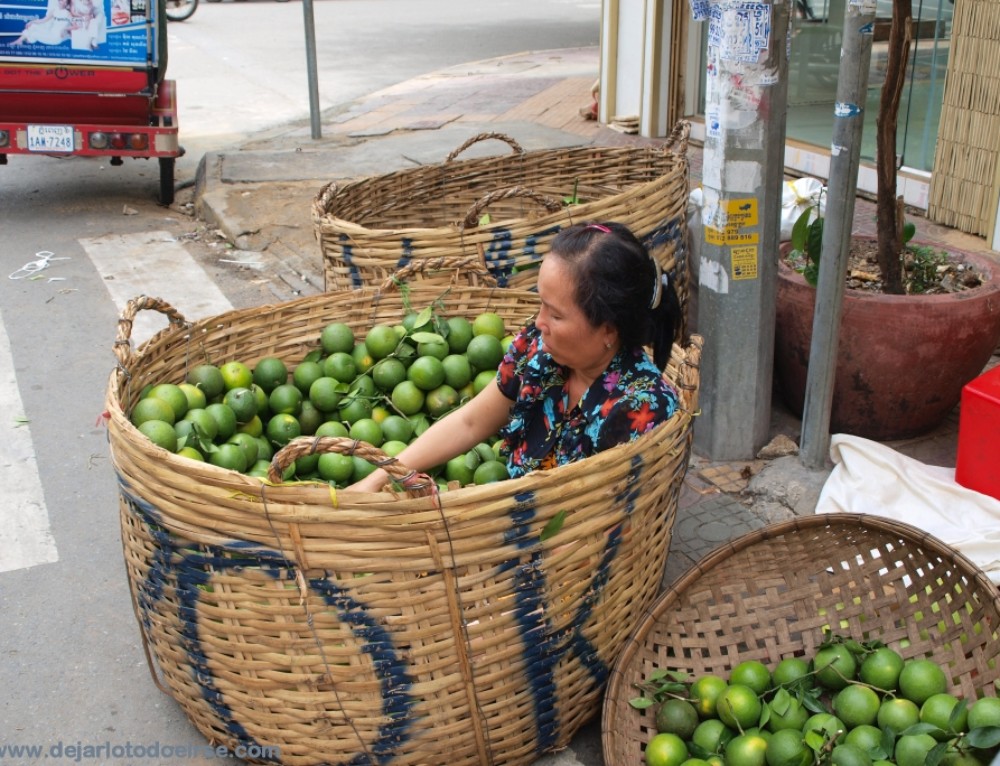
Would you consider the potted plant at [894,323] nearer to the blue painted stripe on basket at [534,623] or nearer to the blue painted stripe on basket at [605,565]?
the blue painted stripe on basket at [605,565]

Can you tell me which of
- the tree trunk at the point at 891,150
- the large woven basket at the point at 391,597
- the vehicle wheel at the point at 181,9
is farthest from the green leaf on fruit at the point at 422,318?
the vehicle wheel at the point at 181,9

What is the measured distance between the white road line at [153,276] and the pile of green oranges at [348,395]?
2168 millimetres

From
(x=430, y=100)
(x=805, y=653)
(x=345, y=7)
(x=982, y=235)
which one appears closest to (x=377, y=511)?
(x=805, y=653)

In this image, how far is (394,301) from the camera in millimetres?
3357

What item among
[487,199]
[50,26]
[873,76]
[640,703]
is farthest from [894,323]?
[50,26]

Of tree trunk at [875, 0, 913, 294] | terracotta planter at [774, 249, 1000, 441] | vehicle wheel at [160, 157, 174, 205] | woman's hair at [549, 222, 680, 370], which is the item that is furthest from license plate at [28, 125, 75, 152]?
woman's hair at [549, 222, 680, 370]

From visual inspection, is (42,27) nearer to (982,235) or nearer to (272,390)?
(272,390)

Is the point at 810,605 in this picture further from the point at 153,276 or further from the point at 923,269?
the point at 153,276

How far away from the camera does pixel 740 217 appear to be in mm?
3369

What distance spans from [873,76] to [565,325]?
16.8 ft

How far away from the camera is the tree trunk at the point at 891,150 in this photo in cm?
320

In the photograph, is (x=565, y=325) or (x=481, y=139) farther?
(x=481, y=139)

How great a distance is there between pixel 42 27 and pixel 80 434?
146 inches

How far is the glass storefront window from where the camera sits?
18.7ft
